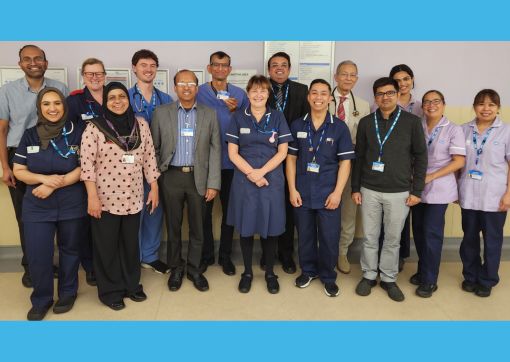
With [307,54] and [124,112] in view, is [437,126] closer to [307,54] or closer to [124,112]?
[307,54]

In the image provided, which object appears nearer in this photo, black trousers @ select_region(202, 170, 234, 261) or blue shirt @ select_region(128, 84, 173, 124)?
blue shirt @ select_region(128, 84, 173, 124)

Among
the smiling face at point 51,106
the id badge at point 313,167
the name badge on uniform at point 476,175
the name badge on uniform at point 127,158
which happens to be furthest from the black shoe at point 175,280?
the name badge on uniform at point 476,175

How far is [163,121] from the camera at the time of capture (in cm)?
306

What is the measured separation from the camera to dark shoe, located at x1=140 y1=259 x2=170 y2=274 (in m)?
3.57

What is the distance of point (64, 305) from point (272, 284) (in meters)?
1.62

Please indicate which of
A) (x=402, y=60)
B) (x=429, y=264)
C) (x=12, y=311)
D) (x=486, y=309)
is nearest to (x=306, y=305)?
(x=429, y=264)

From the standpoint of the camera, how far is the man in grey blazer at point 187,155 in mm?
3051

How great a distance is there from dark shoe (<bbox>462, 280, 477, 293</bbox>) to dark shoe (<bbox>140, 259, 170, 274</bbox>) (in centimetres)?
265

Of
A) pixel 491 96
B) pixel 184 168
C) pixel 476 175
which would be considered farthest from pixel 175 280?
pixel 491 96

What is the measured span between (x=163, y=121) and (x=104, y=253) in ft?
3.66

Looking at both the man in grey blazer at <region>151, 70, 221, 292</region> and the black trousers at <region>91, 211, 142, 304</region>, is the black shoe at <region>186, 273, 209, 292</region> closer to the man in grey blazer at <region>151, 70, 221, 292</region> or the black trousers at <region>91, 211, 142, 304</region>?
the man in grey blazer at <region>151, 70, 221, 292</region>

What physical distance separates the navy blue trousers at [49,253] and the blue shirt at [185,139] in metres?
0.86

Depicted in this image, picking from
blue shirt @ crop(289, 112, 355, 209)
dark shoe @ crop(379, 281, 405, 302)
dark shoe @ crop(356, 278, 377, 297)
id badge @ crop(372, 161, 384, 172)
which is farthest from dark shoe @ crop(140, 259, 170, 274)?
id badge @ crop(372, 161, 384, 172)

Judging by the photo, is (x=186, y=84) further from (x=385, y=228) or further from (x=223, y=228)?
(x=385, y=228)
